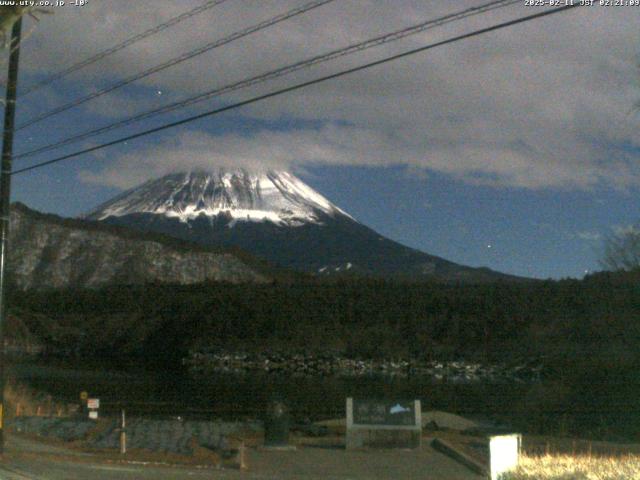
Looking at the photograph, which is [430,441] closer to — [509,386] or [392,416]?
[392,416]

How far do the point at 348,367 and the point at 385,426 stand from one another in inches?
2278

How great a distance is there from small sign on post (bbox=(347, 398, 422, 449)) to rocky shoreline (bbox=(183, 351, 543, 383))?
167ft

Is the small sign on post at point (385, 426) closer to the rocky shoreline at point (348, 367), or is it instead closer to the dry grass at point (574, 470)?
the dry grass at point (574, 470)

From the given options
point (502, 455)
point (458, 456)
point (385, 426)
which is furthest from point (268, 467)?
point (502, 455)

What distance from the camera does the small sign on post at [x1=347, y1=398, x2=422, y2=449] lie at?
746 inches

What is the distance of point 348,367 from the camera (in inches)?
3009

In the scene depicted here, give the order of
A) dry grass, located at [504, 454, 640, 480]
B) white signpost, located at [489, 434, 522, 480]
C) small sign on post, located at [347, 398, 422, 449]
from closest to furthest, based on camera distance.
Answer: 1. dry grass, located at [504, 454, 640, 480]
2. white signpost, located at [489, 434, 522, 480]
3. small sign on post, located at [347, 398, 422, 449]

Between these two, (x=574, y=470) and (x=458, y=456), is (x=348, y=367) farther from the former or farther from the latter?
(x=574, y=470)

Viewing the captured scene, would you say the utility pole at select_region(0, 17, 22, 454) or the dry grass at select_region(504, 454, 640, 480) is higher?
the utility pole at select_region(0, 17, 22, 454)

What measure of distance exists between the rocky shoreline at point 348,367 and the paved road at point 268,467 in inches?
2038

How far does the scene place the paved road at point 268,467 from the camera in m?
14.8

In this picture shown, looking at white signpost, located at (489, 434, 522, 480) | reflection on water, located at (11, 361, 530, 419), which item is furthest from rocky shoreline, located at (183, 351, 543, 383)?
white signpost, located at (489, 434, 522, 480)

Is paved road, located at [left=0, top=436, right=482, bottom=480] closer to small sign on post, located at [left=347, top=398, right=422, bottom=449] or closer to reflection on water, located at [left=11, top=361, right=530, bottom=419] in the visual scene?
small sign on post, located at [left=347, top=398, right=422, bottom=449]

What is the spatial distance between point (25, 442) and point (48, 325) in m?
73.9
